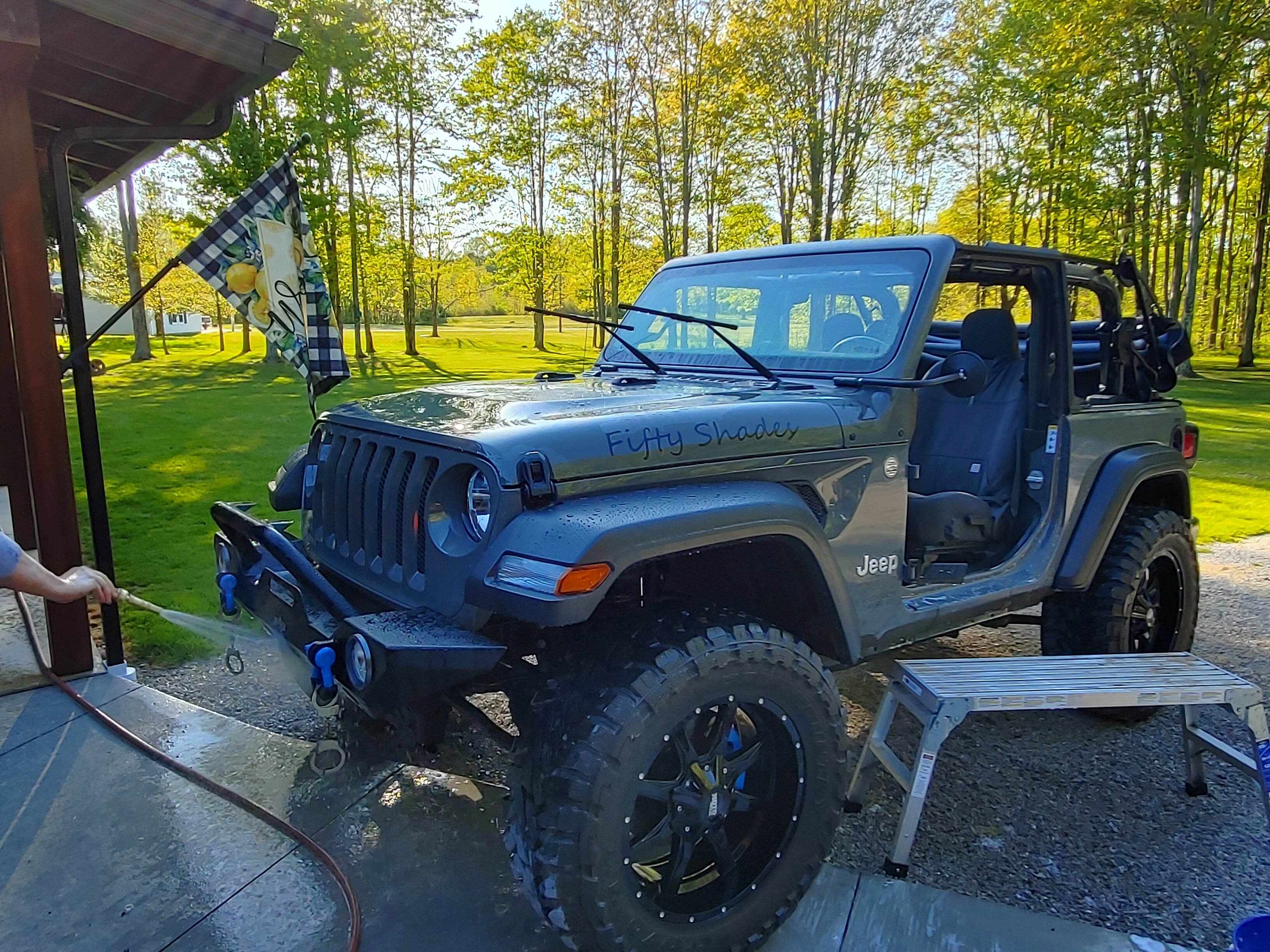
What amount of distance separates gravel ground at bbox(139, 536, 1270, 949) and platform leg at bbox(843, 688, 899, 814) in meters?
0.08

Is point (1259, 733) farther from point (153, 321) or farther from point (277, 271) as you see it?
point (153, 321)

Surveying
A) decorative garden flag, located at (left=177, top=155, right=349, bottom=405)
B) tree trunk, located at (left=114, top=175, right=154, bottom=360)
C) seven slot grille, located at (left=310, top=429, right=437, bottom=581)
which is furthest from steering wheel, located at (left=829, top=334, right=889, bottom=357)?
tree trunk, located at (left=114, top=175, right=154, bottom=360)

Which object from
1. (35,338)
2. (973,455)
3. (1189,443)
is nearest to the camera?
(35,338)

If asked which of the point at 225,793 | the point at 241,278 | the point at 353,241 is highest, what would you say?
the point at 353,241

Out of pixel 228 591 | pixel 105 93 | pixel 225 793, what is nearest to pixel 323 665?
pixel 228 591

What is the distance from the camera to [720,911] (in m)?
2.36

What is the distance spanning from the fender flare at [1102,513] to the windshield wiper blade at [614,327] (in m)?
1.94

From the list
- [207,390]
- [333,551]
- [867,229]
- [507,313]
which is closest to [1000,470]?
[333,551]

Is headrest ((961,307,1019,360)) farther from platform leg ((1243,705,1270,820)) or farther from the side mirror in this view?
platform leg ((1243,705,1270,820))

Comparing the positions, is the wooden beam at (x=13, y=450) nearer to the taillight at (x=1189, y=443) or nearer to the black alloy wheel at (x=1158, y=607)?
the black alloy wheel at (x=1158, y=607)

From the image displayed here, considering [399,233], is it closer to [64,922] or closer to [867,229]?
[867,229]

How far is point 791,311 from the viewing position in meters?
3.60

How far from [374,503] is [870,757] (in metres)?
1.96

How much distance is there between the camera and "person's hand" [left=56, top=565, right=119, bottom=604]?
2340 mm
